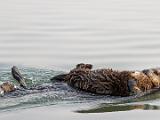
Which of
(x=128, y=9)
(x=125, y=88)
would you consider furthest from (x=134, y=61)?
(x=128, y=9)

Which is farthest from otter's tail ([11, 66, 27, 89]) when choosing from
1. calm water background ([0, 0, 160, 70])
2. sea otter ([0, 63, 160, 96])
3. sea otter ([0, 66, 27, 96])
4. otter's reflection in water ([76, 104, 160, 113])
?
calm water background ([0, 0, 160, 70])

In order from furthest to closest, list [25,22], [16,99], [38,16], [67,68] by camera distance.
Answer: [38,16], [25,22], [67,68], [16,99]

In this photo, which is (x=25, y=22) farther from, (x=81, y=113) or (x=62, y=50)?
(x=81, y=113)

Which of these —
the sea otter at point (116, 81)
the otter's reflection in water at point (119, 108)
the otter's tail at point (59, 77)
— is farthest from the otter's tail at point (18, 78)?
the otter's reflection in water at point (119, 108)

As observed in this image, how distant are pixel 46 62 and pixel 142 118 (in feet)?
14.3

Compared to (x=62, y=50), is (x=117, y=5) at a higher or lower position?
higher

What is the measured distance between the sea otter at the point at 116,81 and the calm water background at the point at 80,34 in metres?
2.46

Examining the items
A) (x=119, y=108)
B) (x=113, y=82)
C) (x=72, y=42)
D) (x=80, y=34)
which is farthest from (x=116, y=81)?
(x=80, y=34)

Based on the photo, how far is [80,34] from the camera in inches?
591

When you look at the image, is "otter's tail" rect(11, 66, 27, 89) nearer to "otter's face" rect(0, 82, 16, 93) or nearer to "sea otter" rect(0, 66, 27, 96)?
"sea otter" rect(0, 66, 27, 96)

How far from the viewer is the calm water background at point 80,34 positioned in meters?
12.2

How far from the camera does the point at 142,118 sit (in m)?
7.96

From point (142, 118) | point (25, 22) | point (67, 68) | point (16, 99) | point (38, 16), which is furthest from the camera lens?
point (38, 16)

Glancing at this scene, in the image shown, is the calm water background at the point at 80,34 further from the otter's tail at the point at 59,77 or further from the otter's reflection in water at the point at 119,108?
the otter's reflection in water at the point at 119,108
